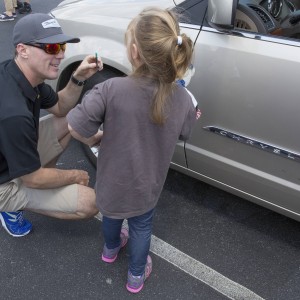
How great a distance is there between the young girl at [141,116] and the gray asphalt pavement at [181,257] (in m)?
0.51

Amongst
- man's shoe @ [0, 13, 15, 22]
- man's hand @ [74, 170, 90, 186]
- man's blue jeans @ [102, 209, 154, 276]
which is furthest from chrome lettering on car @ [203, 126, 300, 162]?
man's shoe @ [0, 13, 15, 22]

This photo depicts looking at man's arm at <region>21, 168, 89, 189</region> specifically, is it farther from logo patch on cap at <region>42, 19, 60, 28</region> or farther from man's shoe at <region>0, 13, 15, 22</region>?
man's shoe at <region>0, 13, 15, 22</region>

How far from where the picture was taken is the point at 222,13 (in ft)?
5.89

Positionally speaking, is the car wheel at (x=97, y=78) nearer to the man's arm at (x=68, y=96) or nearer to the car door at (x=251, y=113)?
the man's arm at (x=68, y=96)

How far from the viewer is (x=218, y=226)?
2.43m

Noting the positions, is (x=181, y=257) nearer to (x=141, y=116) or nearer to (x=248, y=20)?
(x=141, y=116)

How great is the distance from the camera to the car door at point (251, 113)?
181cm

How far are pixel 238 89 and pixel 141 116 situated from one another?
70 centimetres

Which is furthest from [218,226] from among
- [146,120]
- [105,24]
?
[105,24]

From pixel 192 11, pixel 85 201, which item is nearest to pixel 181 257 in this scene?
pixel 85 201

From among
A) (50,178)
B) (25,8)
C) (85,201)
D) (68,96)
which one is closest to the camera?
(50,178)

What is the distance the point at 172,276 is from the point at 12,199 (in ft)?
3.05

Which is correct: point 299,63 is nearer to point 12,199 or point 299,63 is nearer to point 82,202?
point 82,202

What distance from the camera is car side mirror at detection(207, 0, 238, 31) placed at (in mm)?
1771
